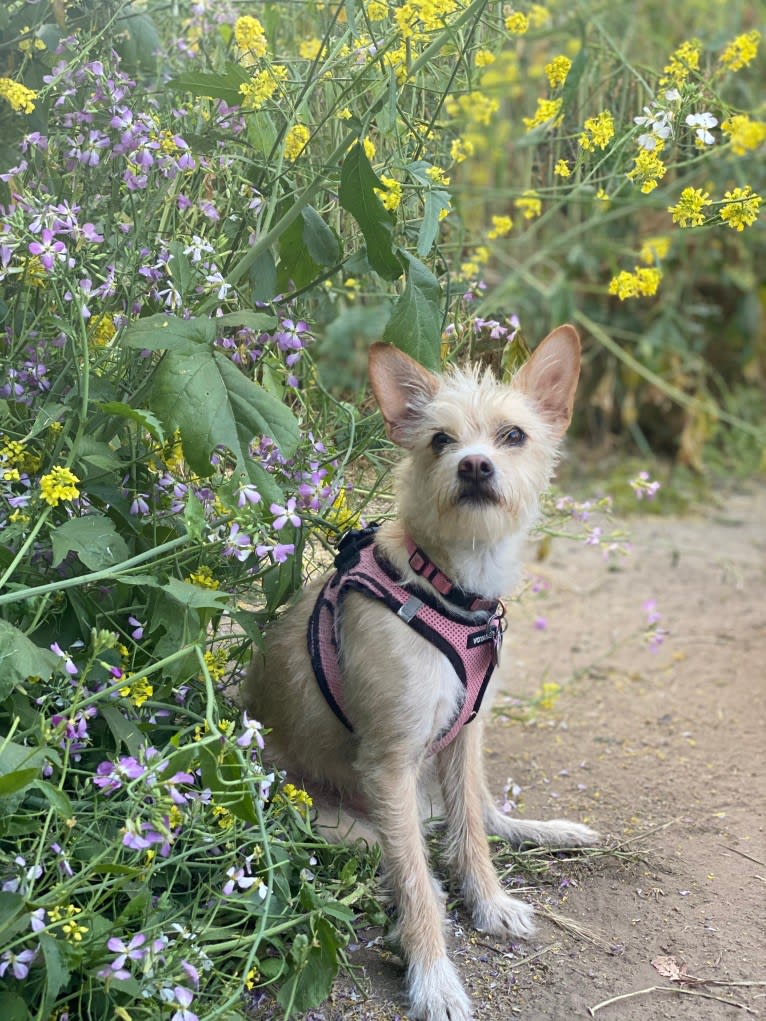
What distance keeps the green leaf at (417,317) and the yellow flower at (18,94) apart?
0.92 metres

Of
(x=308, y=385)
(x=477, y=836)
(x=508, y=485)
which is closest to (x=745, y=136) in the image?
(x=508, y=485)

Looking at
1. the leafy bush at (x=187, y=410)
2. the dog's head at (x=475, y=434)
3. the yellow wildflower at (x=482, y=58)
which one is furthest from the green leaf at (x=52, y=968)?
the yellow wildflower at (x=482, y=58)

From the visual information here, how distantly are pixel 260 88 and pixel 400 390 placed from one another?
2.64ft

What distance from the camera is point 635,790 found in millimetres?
3764

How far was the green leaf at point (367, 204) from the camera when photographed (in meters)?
2.54

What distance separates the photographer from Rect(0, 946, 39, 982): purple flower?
6.73ft

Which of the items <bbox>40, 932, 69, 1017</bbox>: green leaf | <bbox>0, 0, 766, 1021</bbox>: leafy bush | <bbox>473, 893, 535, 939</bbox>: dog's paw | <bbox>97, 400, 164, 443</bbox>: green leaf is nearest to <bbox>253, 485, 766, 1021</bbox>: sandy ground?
<bbox>473, 893, 535, 939</bbox>: dog's paw

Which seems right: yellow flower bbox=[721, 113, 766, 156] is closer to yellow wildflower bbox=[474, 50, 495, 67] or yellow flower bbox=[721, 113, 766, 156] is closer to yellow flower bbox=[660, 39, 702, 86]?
yellow flower bbox=[660, 39, 702, 86]

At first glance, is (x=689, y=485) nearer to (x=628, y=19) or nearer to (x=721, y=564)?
(x=721, y=564)

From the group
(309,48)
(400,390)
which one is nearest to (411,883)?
(400,390)

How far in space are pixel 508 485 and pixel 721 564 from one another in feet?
11.3

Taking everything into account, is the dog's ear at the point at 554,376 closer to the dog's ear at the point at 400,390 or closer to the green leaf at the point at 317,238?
the dog's ear at the point at 400,390

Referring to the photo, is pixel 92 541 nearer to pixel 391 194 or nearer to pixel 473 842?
pixel 391 194

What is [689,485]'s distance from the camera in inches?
289
